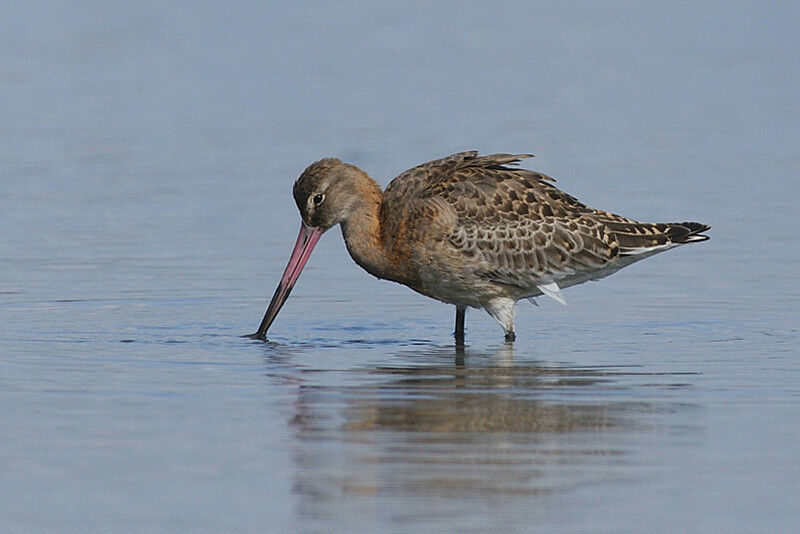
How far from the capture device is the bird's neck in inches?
491

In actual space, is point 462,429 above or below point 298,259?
below

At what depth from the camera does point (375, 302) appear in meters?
13.9

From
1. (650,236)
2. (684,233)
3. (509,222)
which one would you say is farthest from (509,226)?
(684,233)

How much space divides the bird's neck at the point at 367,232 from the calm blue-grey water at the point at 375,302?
530 millimetres

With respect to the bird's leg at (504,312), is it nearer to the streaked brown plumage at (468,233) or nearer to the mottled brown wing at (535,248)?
the streaked brown plumage at (468,233)

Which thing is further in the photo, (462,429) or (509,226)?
(509,226)

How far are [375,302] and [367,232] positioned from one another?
1500 millimetres

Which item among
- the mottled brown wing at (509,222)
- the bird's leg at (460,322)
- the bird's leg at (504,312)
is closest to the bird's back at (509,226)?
the mottled brown wing at (509,222)

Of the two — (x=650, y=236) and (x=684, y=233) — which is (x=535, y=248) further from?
(x=684, y=233)

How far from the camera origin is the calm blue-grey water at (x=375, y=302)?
8023 mm

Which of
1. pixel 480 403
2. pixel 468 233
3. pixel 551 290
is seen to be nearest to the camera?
pixel 480 403

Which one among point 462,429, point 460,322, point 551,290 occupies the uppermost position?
point 551,290

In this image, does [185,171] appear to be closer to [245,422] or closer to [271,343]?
[271,343]

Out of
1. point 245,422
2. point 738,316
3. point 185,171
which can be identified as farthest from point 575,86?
point 245,422
